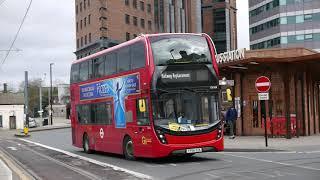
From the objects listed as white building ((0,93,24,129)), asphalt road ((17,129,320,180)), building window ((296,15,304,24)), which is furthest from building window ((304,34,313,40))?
asphalt road ((17,129,320,180))

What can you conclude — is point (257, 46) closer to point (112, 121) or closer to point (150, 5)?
point (150, 5)

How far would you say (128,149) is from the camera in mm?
20000

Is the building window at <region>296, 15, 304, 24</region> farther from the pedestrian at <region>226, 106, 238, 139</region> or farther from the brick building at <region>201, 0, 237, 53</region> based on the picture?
the pedestrian at <region>226, 106, 238, 139</region>

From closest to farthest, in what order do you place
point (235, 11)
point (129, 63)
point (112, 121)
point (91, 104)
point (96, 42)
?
point (129, 63) → point (112, 121) → point (91, 104) → point (96, 42) → point (235, 11)

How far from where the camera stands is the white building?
300 ft

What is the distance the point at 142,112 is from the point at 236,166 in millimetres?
3829

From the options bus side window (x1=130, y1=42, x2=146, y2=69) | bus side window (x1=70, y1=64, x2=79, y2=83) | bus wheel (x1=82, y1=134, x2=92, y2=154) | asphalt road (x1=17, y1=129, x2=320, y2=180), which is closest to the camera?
asphalt road (x1=17, y1=129, x2=320, y2=180)

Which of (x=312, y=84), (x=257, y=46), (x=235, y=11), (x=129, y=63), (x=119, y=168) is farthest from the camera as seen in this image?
(x=235, y=11)

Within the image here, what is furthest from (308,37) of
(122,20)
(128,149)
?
(128,149)

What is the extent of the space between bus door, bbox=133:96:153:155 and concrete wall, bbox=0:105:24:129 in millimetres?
76308

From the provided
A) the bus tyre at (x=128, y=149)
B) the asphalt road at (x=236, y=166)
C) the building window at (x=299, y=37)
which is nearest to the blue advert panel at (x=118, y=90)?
the bus tyre at (x=128, y=149)

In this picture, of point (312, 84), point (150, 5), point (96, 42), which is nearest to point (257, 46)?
point (150, 5)

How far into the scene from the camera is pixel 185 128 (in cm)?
1778

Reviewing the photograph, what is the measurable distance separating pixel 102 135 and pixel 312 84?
1428 cm
